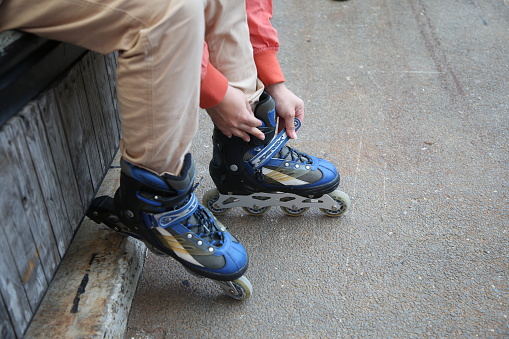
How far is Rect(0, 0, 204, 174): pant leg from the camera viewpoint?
117cm

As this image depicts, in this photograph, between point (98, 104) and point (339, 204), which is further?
point (339, 204)

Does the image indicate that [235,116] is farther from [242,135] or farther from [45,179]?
[45,179]

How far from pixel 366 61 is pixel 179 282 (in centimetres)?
199

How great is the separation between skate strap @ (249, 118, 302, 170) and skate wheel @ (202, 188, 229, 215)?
227 mm

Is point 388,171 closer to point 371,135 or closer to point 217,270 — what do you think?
point 371,135

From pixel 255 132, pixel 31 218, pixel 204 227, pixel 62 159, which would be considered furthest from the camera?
pixel 255 132

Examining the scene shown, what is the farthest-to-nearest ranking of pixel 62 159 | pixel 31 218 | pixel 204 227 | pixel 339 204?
1. pixel 339 204
2. pixel 204 227
3. pixel 62 159
4. pixel 31 218

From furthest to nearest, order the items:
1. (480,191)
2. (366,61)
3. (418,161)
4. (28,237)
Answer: (366,61) → (418,161) → (480,191) → (28,237)

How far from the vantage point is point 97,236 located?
1727 millimetres

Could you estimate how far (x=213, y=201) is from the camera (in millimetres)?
1979

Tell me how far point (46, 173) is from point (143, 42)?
1.52 feet

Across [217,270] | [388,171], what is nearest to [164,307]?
[217,270]

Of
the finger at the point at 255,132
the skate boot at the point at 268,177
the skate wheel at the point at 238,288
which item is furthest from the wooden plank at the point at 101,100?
the skate wheel at the point at 238,288

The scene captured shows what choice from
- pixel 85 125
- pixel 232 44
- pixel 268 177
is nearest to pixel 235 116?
pixel 232 44
